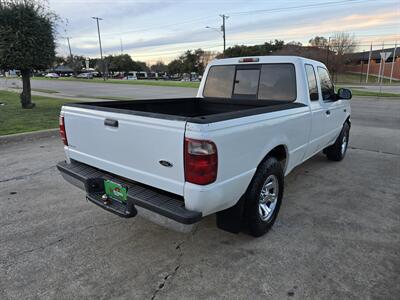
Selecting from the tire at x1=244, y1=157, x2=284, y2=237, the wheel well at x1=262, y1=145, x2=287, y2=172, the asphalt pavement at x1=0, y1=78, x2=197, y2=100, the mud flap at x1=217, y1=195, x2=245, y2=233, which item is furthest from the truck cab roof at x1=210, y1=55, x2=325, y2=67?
the asphalt pavement at x1=0, y1=78, x2=197, y2=100

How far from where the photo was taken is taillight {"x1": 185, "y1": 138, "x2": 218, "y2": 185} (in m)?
2.37

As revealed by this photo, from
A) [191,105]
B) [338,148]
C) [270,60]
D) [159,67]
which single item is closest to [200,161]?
[270,60]

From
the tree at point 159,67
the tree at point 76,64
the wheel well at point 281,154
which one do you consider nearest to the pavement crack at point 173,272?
the wheel well at point 281,154

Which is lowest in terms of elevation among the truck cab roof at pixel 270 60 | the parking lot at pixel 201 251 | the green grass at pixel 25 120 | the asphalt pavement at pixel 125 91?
the parking lot at pixel 201 251

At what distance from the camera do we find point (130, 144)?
2816mm

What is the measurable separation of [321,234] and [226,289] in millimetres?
1450

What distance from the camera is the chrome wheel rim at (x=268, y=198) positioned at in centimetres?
334

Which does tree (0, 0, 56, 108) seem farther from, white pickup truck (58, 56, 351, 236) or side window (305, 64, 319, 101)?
side window (305, 64, 319, 101)

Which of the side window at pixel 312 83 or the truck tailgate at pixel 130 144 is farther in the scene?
the side window at pixel 312 83

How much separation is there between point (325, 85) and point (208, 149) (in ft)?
11.3

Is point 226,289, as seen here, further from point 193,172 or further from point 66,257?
point 66,257

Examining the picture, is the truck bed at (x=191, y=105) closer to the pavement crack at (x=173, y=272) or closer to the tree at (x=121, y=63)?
the pavement crack at (x=173, y=272)

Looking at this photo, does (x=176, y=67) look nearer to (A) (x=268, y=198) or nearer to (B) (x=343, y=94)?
(B) (x=343, y=94)

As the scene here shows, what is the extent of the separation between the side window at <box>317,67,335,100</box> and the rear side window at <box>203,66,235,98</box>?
1405 mm
